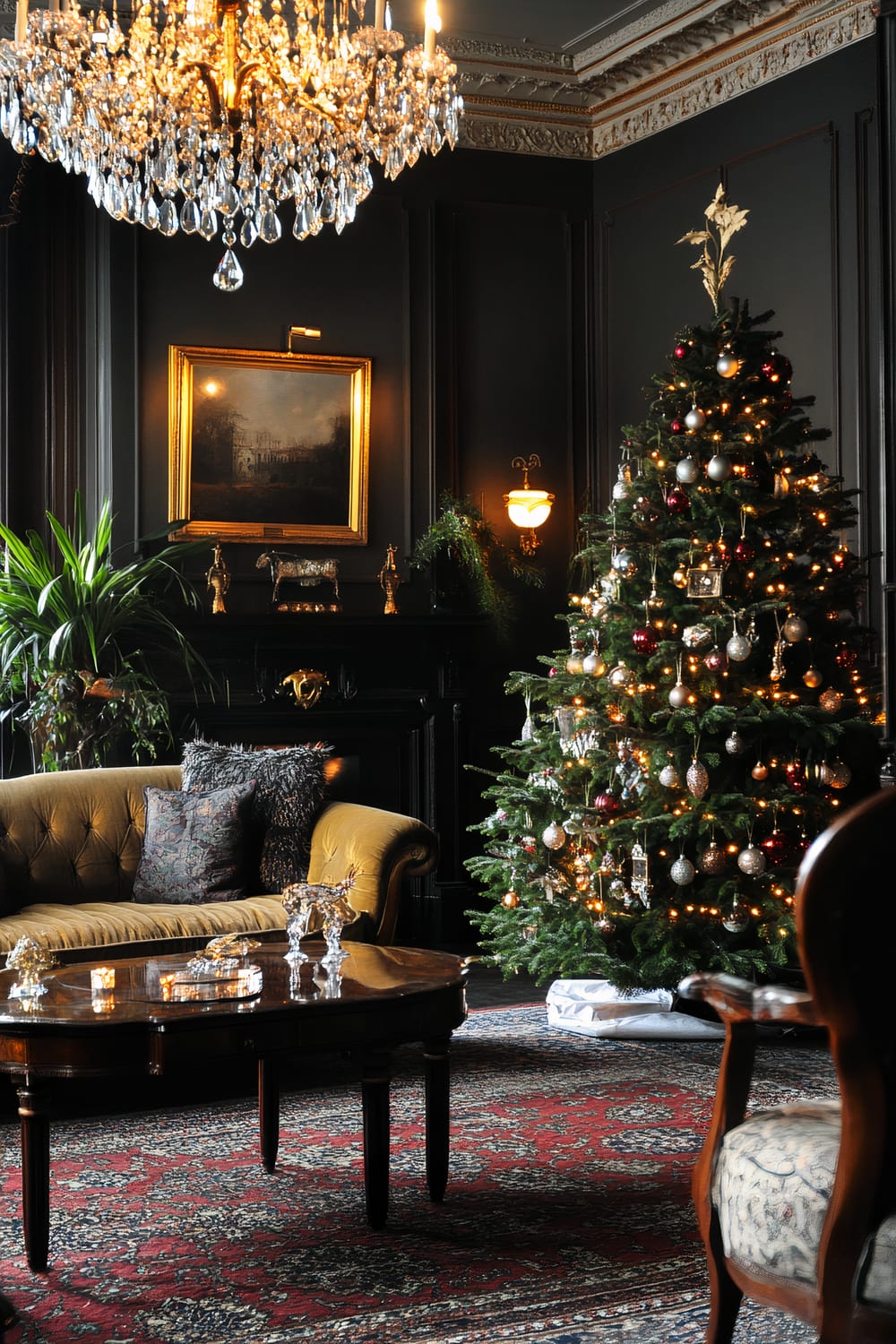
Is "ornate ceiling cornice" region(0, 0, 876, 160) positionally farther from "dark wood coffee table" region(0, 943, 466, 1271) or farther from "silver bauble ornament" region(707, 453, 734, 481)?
"dark wood coffee table" region(0, 943, 466, 1271)

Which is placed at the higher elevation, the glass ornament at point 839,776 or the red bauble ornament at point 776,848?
the glass ornament at point 839,776

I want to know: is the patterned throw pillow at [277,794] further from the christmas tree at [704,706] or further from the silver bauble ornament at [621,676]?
the silver bauble ornament at [621,676]

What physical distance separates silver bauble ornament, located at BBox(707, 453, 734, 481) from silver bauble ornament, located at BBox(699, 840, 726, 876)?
47.8 inches

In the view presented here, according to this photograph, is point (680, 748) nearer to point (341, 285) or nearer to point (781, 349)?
point (781, 349)

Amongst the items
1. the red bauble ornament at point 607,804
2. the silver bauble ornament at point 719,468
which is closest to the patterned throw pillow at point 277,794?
the red bauble ornament at point 607,804

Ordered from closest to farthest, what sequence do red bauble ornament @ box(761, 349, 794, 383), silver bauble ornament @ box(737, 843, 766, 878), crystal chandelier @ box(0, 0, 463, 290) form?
crystal chandelier @ box(0, 0, 463, 290) < silver bauble ornament @ box(737, 843, 766, 878) < red bauble ornament @ box(761, 349, 794, 383)

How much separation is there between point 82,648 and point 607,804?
94.7 inches

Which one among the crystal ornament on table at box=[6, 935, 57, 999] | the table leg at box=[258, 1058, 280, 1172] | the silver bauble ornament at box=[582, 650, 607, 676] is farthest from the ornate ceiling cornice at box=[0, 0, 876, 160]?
the table leg at box=[258, 1058, 280, 1172]

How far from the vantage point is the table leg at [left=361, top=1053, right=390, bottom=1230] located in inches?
123

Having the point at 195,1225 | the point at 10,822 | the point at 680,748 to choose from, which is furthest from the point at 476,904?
the point at 195,1225

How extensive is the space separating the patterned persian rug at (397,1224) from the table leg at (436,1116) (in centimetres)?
6

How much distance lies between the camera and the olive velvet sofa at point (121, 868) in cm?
440

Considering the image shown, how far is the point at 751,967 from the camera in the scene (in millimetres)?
4875

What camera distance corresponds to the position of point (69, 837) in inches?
192
